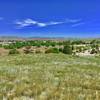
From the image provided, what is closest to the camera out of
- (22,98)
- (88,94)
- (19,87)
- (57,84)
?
(22,98)

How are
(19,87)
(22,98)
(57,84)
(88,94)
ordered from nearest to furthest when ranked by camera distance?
(22,98)
(88,94)
(19,87)
(57,84)

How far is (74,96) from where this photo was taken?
29.7 feet

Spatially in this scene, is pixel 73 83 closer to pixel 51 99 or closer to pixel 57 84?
pixel 57 84


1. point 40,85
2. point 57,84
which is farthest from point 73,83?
point 40,85

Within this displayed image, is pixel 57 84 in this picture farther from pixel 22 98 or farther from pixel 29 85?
pixel 22 98

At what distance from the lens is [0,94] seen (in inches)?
356

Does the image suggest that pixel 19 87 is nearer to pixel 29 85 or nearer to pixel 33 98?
pixel 29 85

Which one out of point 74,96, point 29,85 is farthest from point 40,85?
point 74,96

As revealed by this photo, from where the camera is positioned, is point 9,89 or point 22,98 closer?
point 22,98

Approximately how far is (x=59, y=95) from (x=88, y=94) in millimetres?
1092

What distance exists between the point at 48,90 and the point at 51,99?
1.06m

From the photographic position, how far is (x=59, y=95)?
9148 millimetres

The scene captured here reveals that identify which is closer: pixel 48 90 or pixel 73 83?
pixel 48 90

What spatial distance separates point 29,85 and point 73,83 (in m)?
2.21
